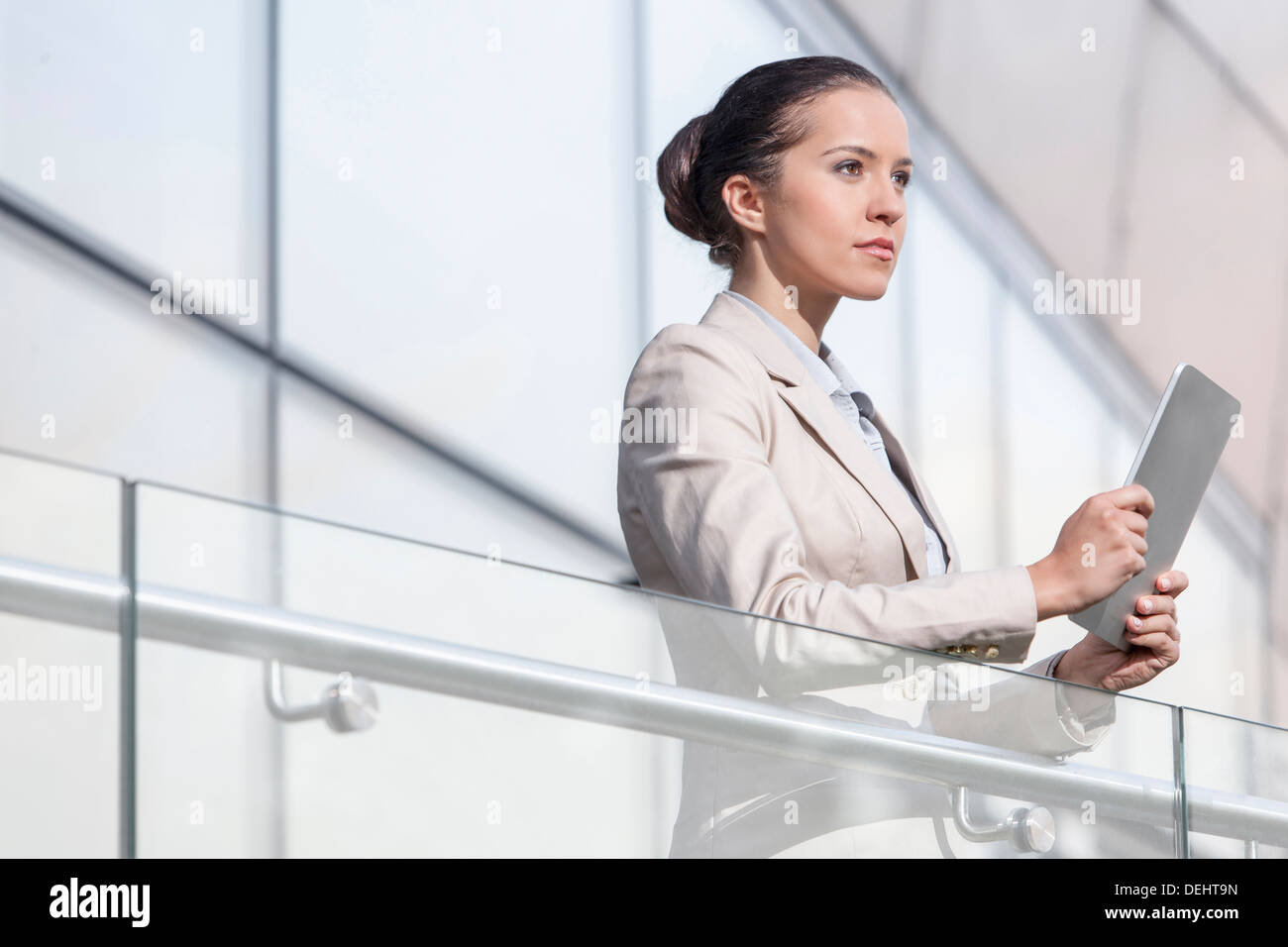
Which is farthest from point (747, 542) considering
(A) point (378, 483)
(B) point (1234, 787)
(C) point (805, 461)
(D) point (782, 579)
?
(A) point (378, 483)

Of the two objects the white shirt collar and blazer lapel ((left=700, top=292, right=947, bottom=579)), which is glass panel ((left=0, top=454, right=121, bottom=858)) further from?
the white shirt collar

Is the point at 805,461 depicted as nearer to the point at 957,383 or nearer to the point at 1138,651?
the point at 1138,651

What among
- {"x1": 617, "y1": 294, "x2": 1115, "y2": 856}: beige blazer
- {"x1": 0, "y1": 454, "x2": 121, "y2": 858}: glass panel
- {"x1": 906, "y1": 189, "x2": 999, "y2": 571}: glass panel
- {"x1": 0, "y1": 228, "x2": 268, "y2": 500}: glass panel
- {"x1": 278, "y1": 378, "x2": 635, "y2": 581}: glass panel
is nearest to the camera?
{"x1": 0, "y1": 454, "x2": 121, "y2": 858}: glass panel

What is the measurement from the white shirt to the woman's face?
2.7 inches

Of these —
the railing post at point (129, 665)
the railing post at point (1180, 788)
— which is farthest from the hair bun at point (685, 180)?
the railing post at point (129, 665)

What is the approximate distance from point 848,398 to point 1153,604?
1.36ft

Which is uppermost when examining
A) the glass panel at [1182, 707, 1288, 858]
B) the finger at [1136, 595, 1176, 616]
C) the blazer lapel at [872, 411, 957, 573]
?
the blazer lapel at [872, 411, 957, 573]

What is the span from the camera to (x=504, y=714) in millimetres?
1026

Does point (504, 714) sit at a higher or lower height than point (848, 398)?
lower

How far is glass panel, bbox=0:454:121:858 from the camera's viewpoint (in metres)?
0.91

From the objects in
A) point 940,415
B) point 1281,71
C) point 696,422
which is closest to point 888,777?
point 696,422

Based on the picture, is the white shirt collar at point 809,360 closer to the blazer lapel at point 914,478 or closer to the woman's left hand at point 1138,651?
the blazer lapel at point 914,478

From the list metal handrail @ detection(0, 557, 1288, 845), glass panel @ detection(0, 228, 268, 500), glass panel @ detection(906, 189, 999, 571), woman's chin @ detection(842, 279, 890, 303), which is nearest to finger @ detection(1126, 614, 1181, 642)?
metal handrail @ detection(0, 557, 1288, 845)

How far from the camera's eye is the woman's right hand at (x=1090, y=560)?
4.76ft
